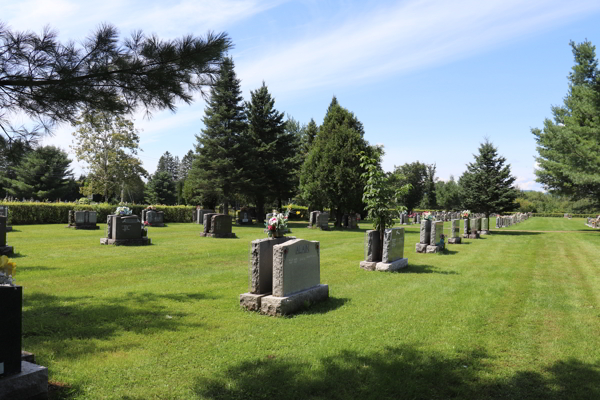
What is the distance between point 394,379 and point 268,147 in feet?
99.5

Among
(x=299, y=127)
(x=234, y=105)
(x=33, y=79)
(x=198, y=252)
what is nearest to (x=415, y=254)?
(x=198, y=252)

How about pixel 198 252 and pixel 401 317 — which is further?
pixel 198 252

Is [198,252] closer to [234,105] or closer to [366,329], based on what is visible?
[366,329]

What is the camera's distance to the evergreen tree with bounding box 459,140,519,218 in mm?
32281

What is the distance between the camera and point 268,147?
33.5 meters

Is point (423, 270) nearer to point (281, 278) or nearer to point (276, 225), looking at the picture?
point (276, 225)

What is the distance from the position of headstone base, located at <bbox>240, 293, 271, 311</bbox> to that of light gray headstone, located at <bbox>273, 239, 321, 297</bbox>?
294mm

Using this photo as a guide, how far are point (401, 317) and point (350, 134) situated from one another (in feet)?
79.8

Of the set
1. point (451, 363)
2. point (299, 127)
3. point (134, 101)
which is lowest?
point (451, 363)

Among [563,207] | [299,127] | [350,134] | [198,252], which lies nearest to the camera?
[198,252]

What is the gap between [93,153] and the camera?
41.2 m

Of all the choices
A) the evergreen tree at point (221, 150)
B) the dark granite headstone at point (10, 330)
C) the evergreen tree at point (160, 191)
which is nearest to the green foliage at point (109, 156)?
the evergreen tree at point (221, 150)

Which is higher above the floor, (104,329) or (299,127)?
(299,127)

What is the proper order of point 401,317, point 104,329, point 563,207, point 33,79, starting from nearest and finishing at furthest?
point 33,79, point 104,329, point 401,317, point 563,207
